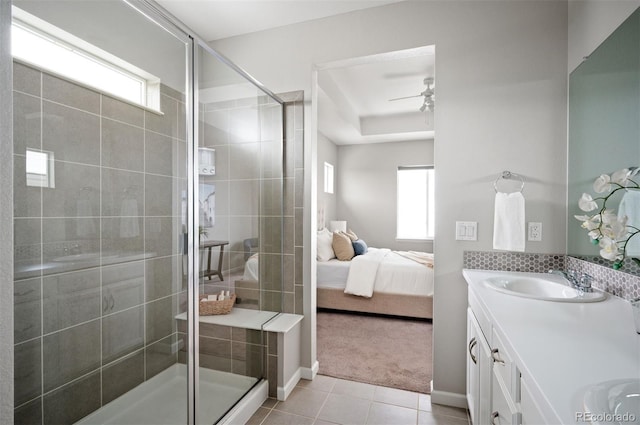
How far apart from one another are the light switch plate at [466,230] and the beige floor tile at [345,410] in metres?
1.29

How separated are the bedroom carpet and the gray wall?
2.03 metres

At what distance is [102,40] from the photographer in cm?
145

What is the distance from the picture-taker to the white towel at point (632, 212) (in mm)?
1190

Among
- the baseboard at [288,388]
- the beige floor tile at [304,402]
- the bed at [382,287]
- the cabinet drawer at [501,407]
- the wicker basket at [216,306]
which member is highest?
the wicker basket at [216,306]

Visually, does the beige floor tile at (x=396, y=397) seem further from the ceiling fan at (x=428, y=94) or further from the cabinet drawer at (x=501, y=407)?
the ceiling fan at (x=428, y=94)

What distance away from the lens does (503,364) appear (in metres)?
1.08

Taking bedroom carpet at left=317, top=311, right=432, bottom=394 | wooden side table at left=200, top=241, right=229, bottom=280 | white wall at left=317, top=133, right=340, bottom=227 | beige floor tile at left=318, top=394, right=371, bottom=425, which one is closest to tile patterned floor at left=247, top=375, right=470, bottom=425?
beige floor tile at left=318, top=394, right=371, bottom=425

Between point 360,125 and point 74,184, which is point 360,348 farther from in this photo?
point 360,125

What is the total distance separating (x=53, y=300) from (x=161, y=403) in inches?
30.7

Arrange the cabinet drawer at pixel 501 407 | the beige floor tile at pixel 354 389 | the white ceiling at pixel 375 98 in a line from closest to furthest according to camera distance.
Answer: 1. the cabinet drawer at pixel 501 407
2. the beige floor tile at pixel 354 389
3. the white ceiling at pixel 375 98

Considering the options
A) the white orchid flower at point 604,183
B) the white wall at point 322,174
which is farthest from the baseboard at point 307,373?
the white wall at point 322,174

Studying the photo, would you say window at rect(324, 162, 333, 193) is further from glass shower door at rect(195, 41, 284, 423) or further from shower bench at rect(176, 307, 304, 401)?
shower bench at rect(176, 307, 304, 401)

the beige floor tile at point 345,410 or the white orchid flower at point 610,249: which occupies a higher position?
the white orchid flower at point 610,249

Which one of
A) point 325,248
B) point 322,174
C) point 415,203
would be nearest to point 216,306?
point 325,248
